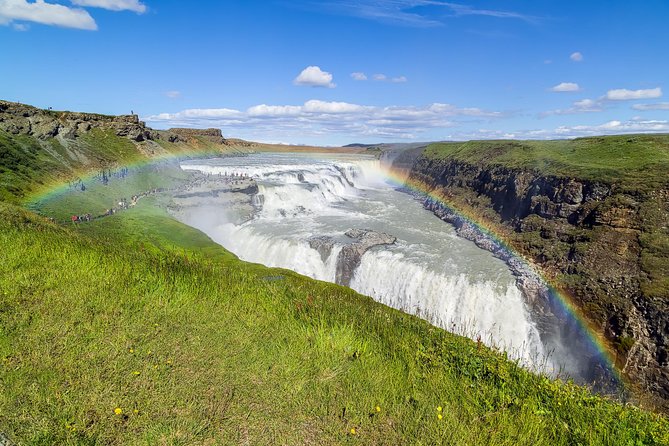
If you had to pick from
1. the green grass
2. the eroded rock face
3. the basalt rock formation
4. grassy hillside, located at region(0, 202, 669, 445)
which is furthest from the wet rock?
the green grass

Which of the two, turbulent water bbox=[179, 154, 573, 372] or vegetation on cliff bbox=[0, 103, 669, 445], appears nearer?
vegetation on cliff bbox=[0, 103, 669, 445]

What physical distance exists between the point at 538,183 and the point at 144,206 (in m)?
40.3

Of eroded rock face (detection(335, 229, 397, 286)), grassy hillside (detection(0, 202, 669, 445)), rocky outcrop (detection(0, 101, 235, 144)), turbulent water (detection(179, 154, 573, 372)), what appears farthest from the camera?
rocky outcrop (detection(0, 101, 235, 144))

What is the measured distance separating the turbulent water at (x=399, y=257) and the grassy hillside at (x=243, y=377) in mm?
5422

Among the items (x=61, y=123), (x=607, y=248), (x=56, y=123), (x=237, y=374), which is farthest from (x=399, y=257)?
(x=61, y=123)

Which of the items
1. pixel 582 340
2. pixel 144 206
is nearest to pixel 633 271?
pixel 582 340

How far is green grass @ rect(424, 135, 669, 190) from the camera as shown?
1128 inches

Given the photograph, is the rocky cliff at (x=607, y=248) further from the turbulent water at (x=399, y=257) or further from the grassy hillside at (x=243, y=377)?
the grassy hillside at (x=243, y=377)

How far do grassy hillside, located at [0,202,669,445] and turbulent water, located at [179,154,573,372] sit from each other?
5.42m

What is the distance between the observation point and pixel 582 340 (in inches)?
781

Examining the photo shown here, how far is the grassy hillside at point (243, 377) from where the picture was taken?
4.13 metres

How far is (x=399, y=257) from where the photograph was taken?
2778 centimetres

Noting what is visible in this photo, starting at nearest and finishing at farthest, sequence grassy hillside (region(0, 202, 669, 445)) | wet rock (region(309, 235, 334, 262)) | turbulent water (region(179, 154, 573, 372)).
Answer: grassy hillside (region(0, 202, 669, 445))
turbulent water (region(179, 154, 573, 372))
wet rock (region(309, 235, 334, 262))

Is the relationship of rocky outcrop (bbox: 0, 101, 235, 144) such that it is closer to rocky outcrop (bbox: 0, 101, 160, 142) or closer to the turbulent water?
rocky outcrop (bbox: 0, 101, 160, 142)
